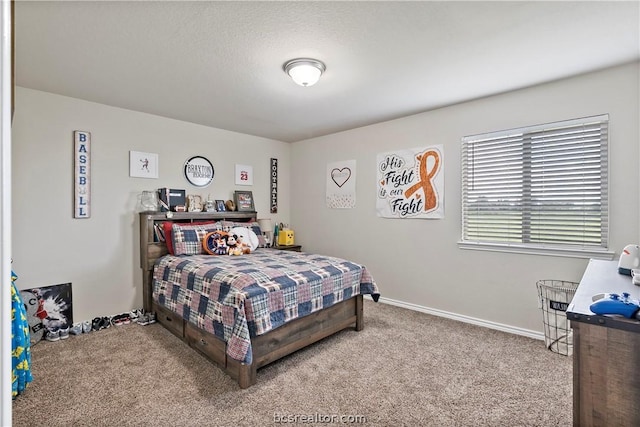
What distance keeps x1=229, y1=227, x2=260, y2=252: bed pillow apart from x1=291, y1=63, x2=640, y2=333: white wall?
1264 millimetres

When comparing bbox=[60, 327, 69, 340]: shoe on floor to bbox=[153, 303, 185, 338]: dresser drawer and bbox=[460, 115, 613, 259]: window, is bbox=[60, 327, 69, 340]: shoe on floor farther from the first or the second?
bbox=[460, 115, 613, 259]: window

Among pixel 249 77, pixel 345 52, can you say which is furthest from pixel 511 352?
pixel 249 77

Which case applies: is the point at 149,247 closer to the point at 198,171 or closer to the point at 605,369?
the point at 198,171

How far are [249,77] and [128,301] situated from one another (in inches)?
109

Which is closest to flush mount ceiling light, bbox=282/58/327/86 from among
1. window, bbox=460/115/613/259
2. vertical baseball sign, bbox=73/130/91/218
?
window, bbox=460/115/613/259

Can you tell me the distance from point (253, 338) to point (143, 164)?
8.27 feet

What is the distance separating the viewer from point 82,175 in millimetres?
3211

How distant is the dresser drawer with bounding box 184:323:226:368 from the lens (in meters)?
2.35

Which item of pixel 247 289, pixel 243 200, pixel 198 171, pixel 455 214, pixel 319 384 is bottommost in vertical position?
pixel 319 384

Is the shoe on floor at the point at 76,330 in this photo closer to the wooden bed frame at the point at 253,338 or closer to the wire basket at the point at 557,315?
the wooden bed frame at the point at 253,338

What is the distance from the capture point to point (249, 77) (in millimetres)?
2701

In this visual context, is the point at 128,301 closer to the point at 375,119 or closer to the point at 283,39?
the point at 283,39

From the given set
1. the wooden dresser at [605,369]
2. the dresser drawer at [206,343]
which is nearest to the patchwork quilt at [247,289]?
the dresser drawer at [206,343]

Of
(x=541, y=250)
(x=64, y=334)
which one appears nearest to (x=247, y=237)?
(x=64, y=334)
